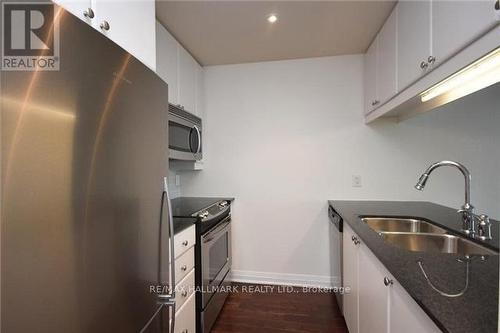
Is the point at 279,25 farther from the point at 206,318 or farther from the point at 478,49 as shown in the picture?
the point at 206,318

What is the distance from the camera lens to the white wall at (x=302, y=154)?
2.34 m

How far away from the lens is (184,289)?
153 cm

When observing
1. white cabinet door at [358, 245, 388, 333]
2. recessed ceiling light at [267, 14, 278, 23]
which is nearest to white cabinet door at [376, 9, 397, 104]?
recessed ceiling light at [267, 14, 278, 23]

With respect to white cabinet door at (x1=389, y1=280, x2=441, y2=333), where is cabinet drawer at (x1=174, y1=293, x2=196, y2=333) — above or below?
below

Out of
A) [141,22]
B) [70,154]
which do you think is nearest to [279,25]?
[141,22]

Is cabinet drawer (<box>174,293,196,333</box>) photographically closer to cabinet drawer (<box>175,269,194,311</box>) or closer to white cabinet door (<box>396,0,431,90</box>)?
cabinet drawer (<box>175,269,194,311</box>)

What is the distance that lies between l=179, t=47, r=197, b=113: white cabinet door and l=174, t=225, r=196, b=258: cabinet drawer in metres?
1.18

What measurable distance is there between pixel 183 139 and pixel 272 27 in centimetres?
120

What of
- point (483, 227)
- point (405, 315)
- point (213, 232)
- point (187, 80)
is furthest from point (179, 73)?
point (483, 227)

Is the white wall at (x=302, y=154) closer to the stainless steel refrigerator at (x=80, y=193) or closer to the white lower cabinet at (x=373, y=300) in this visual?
the white lower cabinet at (x=373, y=300)

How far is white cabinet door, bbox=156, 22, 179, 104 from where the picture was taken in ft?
6.09

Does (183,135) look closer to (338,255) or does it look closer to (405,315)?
(338,255)

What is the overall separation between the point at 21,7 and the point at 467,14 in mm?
1424

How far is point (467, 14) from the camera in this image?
3.08 ft
